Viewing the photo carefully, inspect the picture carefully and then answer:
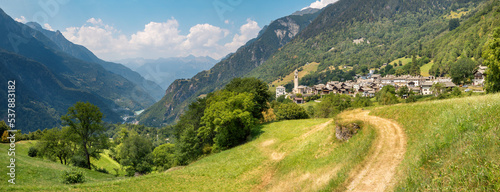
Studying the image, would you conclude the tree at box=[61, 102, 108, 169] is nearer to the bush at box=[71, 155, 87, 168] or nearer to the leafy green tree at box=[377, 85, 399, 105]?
the bush at box=[71, 155, 87, 168]

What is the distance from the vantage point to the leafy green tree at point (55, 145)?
3941 cm

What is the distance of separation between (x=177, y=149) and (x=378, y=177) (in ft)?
127

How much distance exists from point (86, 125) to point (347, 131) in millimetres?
40825

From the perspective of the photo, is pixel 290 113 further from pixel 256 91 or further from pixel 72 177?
pixel 72 177

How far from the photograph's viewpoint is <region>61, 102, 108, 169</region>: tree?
3459cm

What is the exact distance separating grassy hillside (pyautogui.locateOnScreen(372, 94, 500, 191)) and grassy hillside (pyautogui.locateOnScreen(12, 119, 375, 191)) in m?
3.88

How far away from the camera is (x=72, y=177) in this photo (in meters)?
19.9

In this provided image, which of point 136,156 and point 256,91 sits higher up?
point 256,91

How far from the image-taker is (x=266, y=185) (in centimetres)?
2130

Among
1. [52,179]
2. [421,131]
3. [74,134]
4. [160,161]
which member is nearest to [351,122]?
[421,131]

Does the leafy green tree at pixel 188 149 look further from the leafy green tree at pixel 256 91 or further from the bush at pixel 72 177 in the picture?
the bush at pixel 72 177

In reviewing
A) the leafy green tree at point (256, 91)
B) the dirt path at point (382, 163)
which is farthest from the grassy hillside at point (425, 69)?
the dirt path at point (382, 163)

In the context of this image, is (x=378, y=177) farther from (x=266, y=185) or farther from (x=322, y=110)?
(x=322, y=110)

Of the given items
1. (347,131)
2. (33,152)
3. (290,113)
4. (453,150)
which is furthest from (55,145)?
(453,150)
